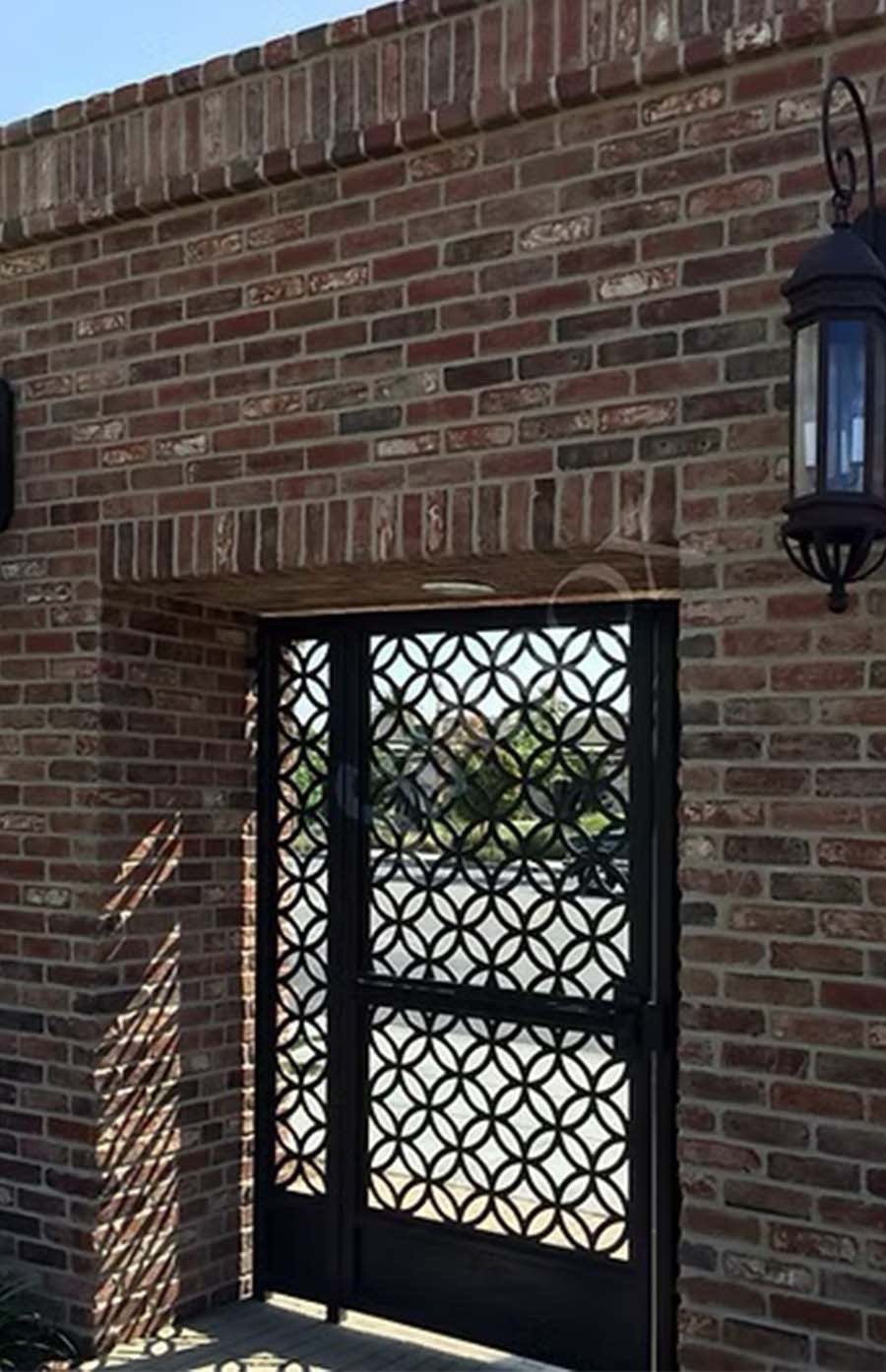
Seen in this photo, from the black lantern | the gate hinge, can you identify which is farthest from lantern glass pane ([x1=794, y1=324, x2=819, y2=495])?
the gate hinge

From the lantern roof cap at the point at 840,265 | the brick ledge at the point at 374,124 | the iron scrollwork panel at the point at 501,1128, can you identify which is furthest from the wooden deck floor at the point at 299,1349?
the brick ledge at the point at 374,124

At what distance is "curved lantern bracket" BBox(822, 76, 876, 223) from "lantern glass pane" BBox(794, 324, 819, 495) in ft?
0.76

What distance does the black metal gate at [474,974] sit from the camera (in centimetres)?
356

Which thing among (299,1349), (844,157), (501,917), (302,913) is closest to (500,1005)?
(501,917)

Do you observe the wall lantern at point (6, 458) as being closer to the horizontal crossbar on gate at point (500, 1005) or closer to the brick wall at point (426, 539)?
the brick wall at point (426, 539)

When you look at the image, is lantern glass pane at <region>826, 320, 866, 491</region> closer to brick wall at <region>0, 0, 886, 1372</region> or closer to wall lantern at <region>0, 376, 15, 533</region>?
brick wall at <region>0, 0, 886, 1372</region>

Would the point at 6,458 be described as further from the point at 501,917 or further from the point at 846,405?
the point at 846,405

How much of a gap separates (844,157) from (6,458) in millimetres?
2375

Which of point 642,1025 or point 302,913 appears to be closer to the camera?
point 642,1025

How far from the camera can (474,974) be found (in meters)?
3.81

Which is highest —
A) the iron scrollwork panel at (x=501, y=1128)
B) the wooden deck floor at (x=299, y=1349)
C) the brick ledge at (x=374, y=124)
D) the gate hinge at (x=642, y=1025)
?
the brick ledge at (x=374, y=124)

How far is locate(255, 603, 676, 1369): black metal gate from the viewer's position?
140 inches

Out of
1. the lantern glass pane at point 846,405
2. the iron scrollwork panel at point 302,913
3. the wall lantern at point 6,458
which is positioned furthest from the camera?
the iron scrollwork panel at point 302,913

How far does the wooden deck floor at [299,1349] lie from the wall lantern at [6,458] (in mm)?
2269
